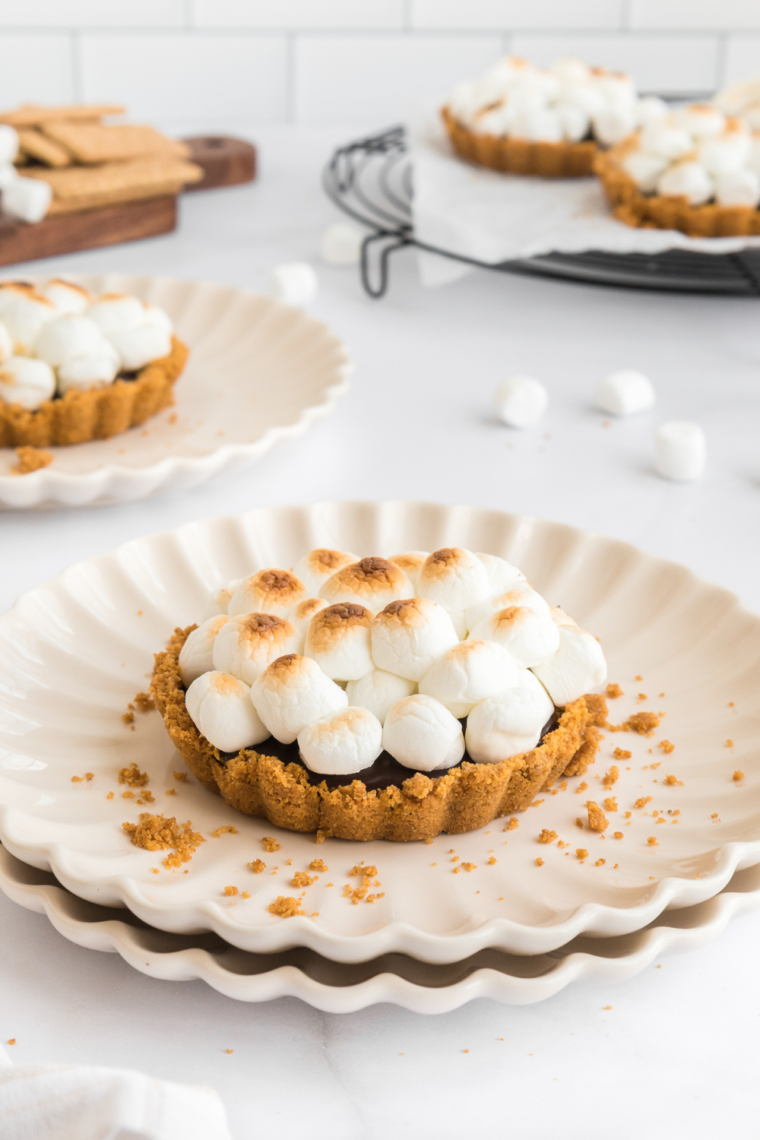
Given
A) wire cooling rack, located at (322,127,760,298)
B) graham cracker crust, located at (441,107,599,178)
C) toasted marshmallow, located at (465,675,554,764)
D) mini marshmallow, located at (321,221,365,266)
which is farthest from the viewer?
graham cracker crust, located at (441,107,599,178)

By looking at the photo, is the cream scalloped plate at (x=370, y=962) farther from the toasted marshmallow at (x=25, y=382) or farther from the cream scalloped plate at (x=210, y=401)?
the toasted marshmallow at (x=25, y=382)

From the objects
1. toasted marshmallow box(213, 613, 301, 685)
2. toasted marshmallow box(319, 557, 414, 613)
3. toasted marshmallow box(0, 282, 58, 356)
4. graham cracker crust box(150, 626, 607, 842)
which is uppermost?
toasted marshmallow box(0, 282, 58, 356)

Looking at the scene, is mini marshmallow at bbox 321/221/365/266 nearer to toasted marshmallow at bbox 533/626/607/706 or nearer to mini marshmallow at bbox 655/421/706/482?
mini marshmallow at bbox 655/421/706/482

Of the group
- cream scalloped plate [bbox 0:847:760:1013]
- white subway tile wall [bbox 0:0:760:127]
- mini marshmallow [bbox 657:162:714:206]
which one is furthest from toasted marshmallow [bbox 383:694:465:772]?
white subway tile wall [bbox 0:0:760:127]

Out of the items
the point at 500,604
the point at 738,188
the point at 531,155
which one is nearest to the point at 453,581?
the point at 500,604

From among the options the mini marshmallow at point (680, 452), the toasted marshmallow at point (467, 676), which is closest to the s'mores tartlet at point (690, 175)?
the mini marshmallow at point (680, 452)

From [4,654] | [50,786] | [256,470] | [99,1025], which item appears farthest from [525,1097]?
[256,470]
